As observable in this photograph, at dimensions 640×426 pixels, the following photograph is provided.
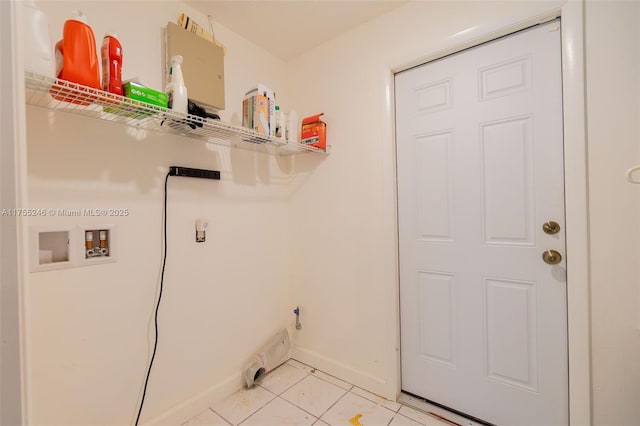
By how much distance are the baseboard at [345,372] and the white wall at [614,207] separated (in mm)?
955

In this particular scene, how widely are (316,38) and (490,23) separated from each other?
1073 millimetres

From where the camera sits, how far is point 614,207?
45.0 inches

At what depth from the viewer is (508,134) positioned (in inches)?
54.5

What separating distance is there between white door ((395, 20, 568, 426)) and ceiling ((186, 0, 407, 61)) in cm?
46

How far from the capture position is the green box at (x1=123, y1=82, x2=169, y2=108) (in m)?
1.08

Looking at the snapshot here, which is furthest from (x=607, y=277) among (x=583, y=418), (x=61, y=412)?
(x=61, y=412)

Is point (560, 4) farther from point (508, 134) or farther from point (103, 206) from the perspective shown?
point (103, 206)

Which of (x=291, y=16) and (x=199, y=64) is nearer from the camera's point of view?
(x=199, y=64)

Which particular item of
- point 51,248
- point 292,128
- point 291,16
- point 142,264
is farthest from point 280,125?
point 51,248

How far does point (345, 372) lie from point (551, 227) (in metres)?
1.47

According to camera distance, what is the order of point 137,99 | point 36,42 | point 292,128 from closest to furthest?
point 36,42
point 137,99
point 292,128

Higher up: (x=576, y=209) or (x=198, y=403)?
(x=576, y=209)

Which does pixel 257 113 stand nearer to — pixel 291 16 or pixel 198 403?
pixel 291 16

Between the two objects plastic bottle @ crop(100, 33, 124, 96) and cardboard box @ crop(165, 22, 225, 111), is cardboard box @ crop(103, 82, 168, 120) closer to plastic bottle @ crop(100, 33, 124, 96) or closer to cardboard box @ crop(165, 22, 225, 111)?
plastic bottle @ crop(100, 33, 124, 96)
